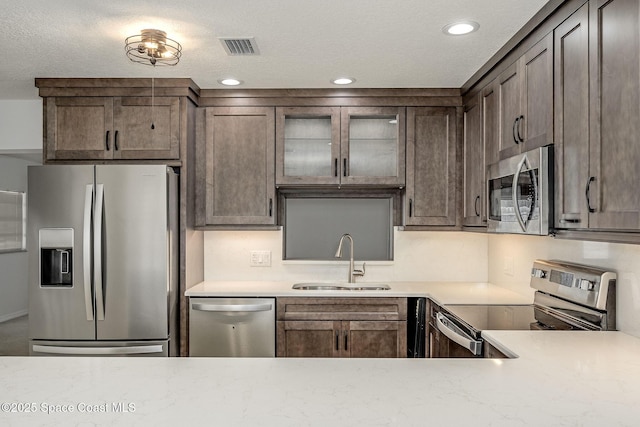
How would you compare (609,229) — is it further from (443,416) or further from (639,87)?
(443,416)

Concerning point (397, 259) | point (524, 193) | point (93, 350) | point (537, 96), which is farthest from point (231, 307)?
point (537, 96)

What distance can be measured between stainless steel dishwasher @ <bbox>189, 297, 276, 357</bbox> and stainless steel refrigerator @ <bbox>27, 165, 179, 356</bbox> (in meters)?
0.39

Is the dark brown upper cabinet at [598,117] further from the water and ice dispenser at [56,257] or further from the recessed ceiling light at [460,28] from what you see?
the water and ice dispenser at [56,257]

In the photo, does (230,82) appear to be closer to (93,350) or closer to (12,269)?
(93,350)

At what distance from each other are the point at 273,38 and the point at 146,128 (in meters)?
1.26

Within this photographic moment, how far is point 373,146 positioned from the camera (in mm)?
3625

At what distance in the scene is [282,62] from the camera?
2.93 m

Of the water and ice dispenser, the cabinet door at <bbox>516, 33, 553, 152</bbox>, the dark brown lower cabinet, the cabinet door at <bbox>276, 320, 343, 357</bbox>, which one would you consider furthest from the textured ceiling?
the cabinet door at <bbox>276, 320, 343, 357</bbox>

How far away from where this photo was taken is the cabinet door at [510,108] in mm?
2547

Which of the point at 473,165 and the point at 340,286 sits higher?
the point at 473,165

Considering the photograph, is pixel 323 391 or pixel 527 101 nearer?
pixel 323 391

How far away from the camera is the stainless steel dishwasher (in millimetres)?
3312

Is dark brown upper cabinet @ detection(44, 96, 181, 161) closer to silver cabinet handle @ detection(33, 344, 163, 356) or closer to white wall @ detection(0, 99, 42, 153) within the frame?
white wall @ detection(0, 99, 42, 153)

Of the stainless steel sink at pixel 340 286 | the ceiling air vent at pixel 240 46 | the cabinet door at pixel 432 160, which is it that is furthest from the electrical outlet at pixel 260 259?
the ceiling air vent at pixel 240 46
